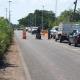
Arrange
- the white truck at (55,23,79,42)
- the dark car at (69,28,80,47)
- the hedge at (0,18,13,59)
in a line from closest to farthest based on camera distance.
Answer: the hedge at (0,18,13,59)
the dark car at (69,28,80,47)
the white truck at (55,23,79,42)

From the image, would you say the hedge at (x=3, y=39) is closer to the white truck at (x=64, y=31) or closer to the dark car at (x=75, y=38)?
the dark car at (x=75, y=38)

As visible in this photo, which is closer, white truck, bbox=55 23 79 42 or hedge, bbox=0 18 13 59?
hedge, bbox=0 18 13 59

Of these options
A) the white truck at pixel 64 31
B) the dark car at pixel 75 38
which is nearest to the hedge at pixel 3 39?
the dark car at pixel 75 38

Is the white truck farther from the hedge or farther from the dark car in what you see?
the hedge

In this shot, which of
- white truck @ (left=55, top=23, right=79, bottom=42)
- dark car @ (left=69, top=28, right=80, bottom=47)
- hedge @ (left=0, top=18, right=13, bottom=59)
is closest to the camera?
hedge @ (left=0, top=18, right=13, bottom=59)

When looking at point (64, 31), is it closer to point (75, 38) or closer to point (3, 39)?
point (75, 38)

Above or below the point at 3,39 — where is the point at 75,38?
below

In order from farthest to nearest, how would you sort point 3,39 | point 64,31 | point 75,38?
1. point 64,31
2. point 75,38
3. point 3,39

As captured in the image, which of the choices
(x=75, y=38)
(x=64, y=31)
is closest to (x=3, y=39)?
(x=75, y=38)

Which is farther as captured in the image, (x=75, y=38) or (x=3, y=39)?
(x=75, y=38)

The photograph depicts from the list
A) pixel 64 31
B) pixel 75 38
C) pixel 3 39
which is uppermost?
pixel 3 39

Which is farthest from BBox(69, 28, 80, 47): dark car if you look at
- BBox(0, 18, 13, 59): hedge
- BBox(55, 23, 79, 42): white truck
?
BBox(55, 23, 79, 42): white truck

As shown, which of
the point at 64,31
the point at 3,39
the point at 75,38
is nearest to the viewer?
the point at 3,39

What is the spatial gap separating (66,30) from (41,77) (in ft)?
118
